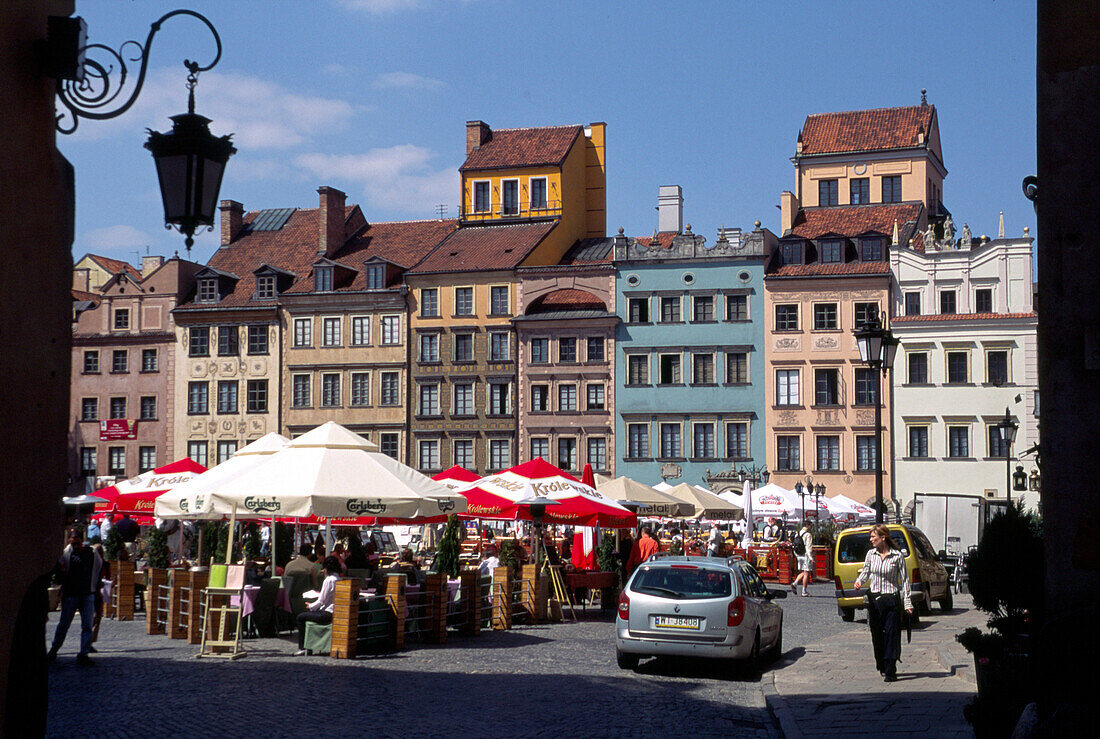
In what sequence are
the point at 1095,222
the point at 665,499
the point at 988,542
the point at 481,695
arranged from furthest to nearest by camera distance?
1. the point at 665,499
2. the point at 481,695
3. the point at 988,542
4. the point at 1095,222

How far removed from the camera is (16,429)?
24.5 ft

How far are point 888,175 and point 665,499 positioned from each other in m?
41.3

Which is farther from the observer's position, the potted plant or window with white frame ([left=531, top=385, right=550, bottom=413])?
window with white frame ([left=531, top=385, right=550, bottom=413])

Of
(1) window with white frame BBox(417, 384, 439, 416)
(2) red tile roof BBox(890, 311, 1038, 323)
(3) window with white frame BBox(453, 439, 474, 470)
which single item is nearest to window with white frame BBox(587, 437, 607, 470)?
(3) window with white frame BBox(453, 439, 474, 470)

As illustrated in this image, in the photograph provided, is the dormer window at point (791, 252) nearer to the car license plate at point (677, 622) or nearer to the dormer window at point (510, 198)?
the dormer window at point (510, 198)

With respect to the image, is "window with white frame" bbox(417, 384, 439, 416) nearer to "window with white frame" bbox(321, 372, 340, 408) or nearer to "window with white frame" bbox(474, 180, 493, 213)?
"window with white frame" bbox(321, 372, 340, 408)

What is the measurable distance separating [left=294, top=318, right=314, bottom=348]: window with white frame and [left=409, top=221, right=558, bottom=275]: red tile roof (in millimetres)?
5998

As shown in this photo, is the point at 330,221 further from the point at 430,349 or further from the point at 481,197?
the point at 430,349

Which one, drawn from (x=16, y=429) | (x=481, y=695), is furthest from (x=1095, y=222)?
(x=481, y=695)

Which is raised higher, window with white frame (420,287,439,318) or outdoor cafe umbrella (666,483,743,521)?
window with white frame (420,287,439,318)

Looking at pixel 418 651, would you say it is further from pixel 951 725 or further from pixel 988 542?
pixel 988 542

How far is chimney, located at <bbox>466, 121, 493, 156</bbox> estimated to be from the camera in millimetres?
70500

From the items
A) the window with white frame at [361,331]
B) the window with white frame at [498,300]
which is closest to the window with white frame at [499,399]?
the window with white frame at [498,300]

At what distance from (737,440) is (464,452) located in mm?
12828
